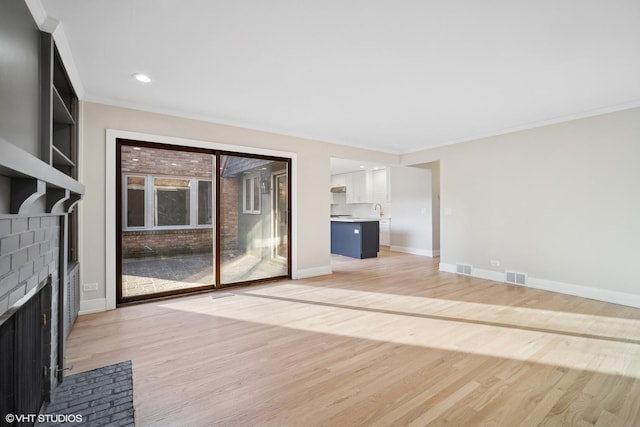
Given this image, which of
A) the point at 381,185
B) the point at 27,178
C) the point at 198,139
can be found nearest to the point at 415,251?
the point at 381,185

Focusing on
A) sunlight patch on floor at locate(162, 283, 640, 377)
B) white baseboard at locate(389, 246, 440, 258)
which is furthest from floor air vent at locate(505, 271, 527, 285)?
white baseboard at locate(389, 246, 440, 258)

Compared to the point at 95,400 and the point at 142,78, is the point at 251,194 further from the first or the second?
the point at 95,400

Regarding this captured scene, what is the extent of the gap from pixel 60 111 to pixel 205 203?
201 cm

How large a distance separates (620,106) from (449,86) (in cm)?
240

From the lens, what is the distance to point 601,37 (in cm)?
223

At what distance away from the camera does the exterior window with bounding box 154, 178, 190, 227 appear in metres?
4.16

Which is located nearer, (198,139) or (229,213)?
(198,139)

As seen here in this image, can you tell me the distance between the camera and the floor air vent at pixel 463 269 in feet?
17.1

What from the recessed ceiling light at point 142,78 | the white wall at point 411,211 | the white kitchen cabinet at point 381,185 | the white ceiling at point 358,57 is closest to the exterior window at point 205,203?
the white ceiling at point 358,57

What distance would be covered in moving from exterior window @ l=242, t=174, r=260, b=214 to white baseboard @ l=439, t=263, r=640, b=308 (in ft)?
13.0

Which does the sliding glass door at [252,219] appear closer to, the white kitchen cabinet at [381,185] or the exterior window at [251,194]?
the exterior window at [251,194]

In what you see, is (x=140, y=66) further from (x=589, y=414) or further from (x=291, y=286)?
(x=589, y=414)

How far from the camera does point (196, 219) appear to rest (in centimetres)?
430

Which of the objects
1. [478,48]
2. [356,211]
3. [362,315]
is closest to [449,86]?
[478,48]
